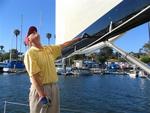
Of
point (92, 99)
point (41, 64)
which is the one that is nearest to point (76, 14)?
point (41, 64)

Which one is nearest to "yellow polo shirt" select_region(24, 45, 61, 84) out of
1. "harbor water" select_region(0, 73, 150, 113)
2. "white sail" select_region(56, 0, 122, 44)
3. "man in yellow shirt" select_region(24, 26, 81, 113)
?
"man in yellow shirt" select_region(24, 26, 81, 113)

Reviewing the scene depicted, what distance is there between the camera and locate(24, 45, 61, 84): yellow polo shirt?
11.0 ft

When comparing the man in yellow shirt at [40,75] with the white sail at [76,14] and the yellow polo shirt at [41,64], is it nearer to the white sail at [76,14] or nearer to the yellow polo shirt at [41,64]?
the yellow polo shirt at [41,64]

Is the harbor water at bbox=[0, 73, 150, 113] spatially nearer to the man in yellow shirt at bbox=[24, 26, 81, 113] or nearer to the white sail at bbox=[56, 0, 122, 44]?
the white sail at bbox=[56, 0, 122, 44]

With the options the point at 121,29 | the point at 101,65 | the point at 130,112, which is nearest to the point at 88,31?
the point at 121,29

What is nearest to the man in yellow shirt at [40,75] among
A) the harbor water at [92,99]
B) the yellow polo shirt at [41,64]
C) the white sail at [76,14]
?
the yellow polo shirt at [41,64]

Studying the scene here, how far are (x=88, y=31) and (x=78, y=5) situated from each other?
33cm

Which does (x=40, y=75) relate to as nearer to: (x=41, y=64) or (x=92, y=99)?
(x=41, y=64)

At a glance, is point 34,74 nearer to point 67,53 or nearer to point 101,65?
point 67,53

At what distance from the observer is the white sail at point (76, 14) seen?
12.7 ft

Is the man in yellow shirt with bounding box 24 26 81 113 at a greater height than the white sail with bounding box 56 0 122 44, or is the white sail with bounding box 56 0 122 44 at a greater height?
the white sail with bounding box 56 0 122 44

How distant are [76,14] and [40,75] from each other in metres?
1.22

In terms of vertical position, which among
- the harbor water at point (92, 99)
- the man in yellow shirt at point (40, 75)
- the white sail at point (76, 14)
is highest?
the white sail at point (76, 14)

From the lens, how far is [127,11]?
3625mm
